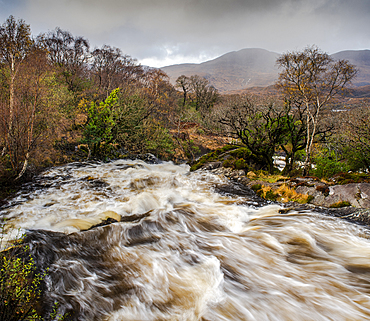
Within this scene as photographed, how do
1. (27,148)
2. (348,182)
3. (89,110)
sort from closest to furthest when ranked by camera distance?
(348,182) < (27,148) < (89,110)

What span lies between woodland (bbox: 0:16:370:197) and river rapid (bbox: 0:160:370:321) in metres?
2.67

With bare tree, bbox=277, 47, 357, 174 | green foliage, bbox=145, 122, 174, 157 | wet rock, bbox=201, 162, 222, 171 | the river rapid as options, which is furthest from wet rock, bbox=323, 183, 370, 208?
green foliage, bbox=145, 122, 174, 157

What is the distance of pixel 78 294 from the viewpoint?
3047 millimetres

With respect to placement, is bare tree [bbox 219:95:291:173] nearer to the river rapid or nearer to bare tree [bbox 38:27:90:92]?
the river rapid

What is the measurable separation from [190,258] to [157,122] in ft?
42.6

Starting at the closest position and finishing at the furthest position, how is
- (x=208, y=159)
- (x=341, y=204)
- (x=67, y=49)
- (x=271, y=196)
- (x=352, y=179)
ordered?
(x=341, y=204)
(x=352, y=179)
(x=271, y=196)
(x=208, y=159)
(x=67, y=49)

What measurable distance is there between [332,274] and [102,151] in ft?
46.3

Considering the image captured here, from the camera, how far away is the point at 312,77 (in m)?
9.99

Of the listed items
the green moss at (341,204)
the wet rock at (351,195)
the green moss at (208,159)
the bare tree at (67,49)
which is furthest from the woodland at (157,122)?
the bare tree at (67,49)

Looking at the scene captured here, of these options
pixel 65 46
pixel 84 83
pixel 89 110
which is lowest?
pixel 89 110

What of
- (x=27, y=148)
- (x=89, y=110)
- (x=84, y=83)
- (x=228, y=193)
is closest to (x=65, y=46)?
(x=84, y=83)

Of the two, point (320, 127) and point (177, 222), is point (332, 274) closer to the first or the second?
point (177, 222)

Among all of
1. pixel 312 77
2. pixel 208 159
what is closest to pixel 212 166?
pixel 208 159

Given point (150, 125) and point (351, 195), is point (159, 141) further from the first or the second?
point (351, 195)
